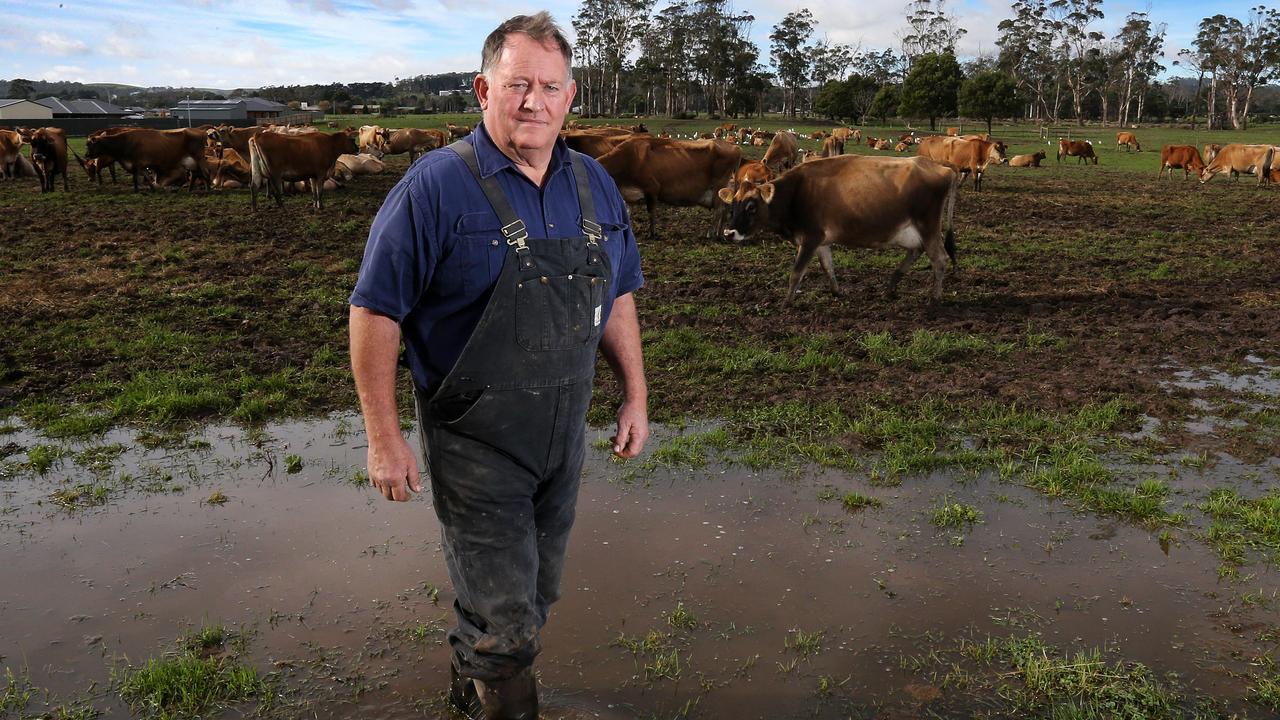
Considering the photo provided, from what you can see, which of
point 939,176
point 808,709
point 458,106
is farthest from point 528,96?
point 458,106

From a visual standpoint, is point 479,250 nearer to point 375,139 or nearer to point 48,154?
point 48,154

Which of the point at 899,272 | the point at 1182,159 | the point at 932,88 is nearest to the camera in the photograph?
the point at 899,272

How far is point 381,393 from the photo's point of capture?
257 centimetres

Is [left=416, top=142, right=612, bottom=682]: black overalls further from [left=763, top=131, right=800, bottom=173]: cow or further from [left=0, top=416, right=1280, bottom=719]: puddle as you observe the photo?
[left=763, top=131, right=800, bottom=173]: cow

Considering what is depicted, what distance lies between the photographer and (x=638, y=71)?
3506 inches

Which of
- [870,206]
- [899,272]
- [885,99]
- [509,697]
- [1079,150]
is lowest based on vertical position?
[509,697]

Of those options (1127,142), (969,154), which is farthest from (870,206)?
(1127,142)

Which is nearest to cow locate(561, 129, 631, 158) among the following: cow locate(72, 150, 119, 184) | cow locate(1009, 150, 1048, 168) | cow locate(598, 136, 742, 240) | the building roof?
cow locate(598, 136, 742, 240)

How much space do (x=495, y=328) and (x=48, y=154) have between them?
21.7m

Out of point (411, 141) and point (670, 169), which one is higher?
point (411, 141)

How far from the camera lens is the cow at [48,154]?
65.1 feet

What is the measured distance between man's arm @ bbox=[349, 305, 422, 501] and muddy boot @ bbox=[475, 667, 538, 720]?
0.64 m

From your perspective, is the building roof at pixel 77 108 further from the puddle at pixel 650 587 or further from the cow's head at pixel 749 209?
the puddle at pixel 650 587

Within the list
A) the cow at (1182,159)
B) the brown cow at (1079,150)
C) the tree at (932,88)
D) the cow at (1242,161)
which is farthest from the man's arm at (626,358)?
the tree at (932,88)
